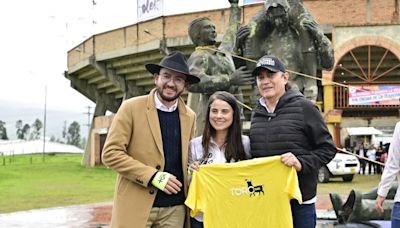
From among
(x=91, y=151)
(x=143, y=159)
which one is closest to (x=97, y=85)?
(x=91, y=151)

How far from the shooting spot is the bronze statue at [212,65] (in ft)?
21.7

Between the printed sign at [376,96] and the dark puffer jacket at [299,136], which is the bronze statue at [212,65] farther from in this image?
the printed sign at [376,96]

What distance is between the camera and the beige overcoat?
3529 millimetres

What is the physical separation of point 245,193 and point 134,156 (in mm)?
714

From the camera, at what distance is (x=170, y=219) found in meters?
3.65

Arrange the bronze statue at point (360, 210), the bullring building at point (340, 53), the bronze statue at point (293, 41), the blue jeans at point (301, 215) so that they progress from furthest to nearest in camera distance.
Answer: the bullring building at point (340, 53), the bronze statue at point (293, 41), the bronze statue at point (360, 210), the blue jeans at point (301, 215)

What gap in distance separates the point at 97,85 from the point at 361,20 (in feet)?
62.8

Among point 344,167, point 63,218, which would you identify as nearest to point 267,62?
point 63,218

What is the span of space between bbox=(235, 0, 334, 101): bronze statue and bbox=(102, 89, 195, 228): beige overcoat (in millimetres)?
2810

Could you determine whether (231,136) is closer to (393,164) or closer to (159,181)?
(159,181)

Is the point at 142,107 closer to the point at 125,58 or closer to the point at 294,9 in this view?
the point at 294,9

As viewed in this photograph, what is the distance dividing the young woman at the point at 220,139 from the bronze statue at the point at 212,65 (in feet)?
9.15

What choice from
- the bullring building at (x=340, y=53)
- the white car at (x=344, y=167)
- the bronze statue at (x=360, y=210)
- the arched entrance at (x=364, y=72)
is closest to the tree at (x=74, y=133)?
the bullring building at (x=340, y=53)

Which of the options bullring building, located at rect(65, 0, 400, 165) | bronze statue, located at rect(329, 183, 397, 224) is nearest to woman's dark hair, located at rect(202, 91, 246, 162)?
bronze statue, located at rect(329, 183, 397, 224)
